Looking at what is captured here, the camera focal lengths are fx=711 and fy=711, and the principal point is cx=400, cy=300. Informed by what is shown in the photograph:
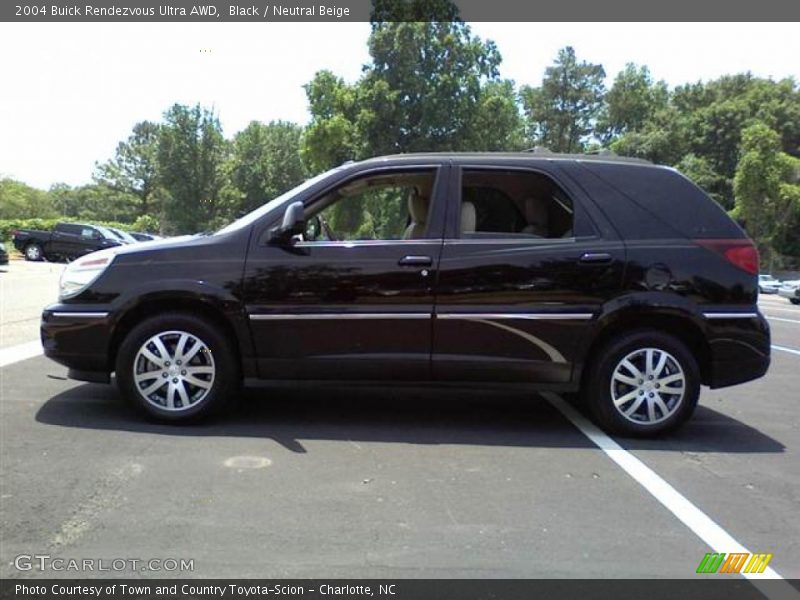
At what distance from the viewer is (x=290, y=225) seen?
4973 millimetres

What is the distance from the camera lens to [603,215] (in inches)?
207

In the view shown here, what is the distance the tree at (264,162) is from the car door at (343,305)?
6553 cm

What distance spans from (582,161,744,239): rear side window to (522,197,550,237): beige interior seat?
45cm

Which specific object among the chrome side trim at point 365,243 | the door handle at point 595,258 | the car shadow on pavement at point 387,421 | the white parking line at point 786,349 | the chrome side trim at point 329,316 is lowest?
the white parking line at point 786,349

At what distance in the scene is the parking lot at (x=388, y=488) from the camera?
3373mm

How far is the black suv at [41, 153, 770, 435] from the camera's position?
514 centimetres

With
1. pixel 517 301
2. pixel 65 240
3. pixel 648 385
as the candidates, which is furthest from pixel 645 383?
pixel 65 240

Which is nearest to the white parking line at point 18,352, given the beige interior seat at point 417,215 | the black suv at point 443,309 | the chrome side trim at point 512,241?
the black suv at point 443,309

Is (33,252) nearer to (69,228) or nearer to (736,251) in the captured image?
(69,228)

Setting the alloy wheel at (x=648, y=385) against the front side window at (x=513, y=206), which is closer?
the alloy wheel at (x=648, y=385)

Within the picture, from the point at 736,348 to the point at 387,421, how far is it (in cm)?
266

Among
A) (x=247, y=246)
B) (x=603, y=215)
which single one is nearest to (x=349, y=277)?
(x=247, y=246)

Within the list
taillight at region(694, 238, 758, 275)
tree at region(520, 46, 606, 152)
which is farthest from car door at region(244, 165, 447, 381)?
tree at region(520, 46, 606, 152)

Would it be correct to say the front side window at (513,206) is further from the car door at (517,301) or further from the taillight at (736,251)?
the taillight at (736,251)
